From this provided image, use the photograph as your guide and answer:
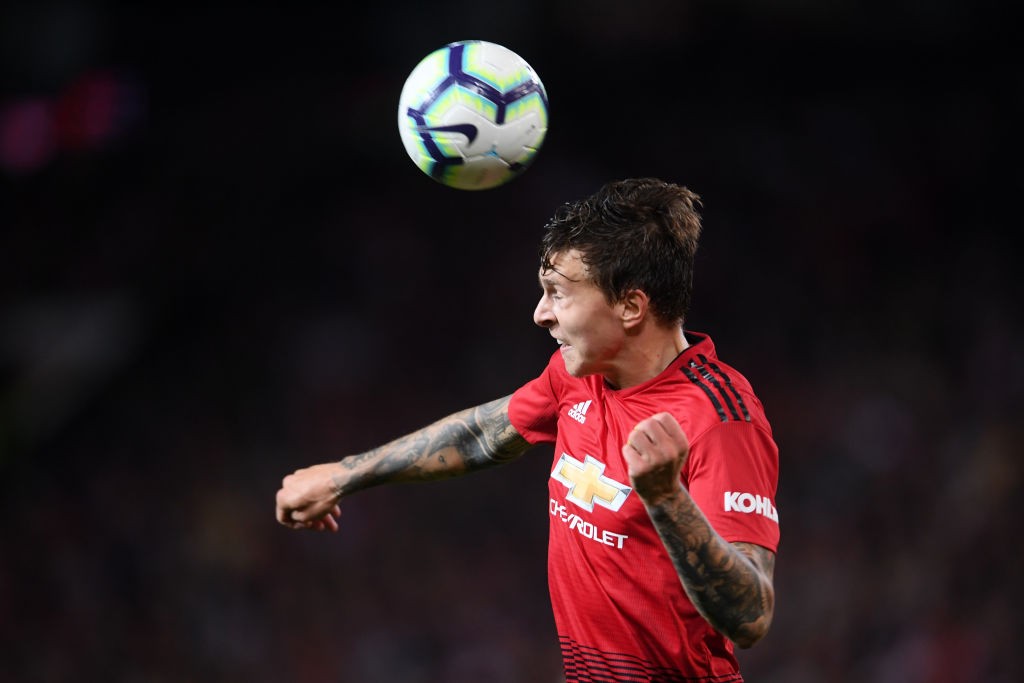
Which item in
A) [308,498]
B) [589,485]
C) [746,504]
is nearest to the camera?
[746,504]

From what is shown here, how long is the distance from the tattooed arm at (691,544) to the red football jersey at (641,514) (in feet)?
0.71

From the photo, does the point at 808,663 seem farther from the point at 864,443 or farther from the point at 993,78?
the point at 993,78

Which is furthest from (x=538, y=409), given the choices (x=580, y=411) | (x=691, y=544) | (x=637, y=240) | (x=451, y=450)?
(x=691, y=544)

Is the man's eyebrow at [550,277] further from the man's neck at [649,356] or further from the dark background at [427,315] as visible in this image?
the dark background at [427,315]

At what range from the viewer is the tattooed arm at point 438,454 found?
349cm

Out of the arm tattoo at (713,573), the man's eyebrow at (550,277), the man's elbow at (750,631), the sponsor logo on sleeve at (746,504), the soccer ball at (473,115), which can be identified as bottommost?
the man's elbow at (750,631)

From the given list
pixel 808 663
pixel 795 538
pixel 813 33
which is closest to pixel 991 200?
pixel 813 33

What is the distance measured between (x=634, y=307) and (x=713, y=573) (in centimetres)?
84

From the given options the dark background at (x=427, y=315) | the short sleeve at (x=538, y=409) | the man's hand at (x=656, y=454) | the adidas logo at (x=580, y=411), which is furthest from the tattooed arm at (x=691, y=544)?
the dark background at (x=427, y=315)

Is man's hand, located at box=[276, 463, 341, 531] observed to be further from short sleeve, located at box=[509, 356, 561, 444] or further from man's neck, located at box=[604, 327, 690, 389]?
man's neck, located at box=[604, 327, 690, 389]

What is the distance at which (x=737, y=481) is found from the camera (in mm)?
2670

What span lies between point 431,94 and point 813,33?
805 cm

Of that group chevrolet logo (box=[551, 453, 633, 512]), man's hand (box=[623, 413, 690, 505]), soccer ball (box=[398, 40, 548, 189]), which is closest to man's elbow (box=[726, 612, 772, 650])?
man's hand (box=[623, 413, 690, 505])

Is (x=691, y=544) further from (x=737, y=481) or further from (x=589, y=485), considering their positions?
(x=589, y=485)
